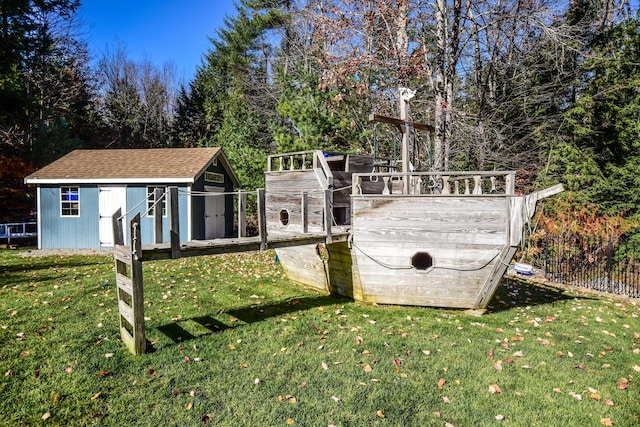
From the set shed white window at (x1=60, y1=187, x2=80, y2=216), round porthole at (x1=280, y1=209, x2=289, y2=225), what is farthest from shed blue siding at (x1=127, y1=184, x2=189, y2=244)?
round porthole at (x1=280, y1=209, x2=289, y2=225)

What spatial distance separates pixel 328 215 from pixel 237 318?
264cm

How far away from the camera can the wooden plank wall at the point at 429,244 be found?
6.95 metres

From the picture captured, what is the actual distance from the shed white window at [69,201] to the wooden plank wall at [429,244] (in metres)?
13.5

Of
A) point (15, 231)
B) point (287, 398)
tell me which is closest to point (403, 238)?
point (287, 398)

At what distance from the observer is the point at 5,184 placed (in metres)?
18.2

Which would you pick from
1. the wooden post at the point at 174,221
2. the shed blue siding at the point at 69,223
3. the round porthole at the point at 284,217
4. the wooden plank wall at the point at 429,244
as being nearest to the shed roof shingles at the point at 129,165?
the shed blue siding at the point at 69,223

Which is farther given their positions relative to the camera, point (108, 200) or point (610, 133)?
point (108, 200)

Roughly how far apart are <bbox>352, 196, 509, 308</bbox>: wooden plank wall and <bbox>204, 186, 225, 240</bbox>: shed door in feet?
35.2

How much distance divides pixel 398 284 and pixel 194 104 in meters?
28.1

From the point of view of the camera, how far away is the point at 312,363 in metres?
5.40

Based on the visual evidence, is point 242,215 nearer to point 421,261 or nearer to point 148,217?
point 421,261

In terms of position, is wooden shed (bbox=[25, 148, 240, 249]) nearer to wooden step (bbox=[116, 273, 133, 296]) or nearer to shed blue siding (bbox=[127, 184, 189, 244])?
shed blue siding (bbox=[127, 184, 189, 244])

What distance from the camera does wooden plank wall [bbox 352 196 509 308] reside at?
22.8 ft

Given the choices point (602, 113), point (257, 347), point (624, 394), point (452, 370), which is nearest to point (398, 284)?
point (452, 370)
